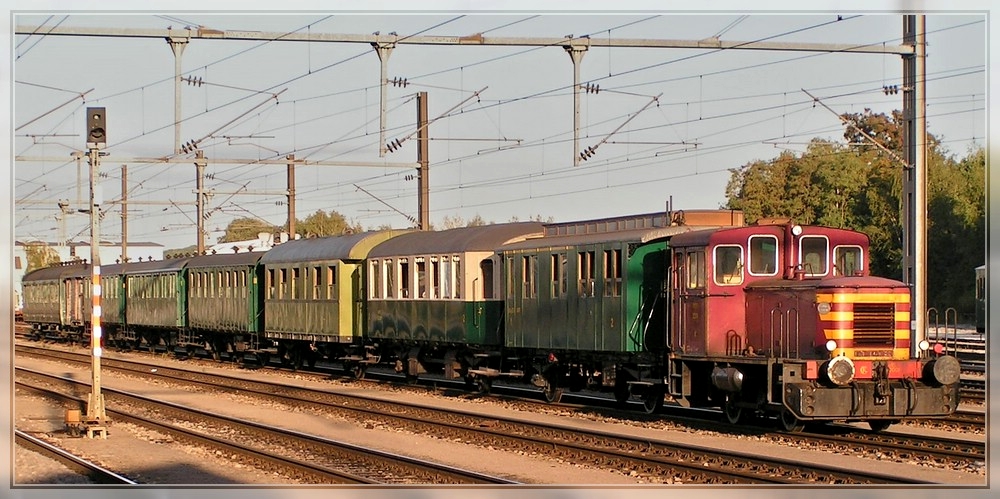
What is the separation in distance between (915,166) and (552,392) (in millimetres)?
8247

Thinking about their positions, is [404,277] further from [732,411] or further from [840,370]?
[840,370]

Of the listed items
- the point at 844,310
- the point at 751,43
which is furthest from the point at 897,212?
the point at 844,310

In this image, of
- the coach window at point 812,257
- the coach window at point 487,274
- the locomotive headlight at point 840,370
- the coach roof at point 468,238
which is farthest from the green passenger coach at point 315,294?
the locomotive headlight at point 840,370

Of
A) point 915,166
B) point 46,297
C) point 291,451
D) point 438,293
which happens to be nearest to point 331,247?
point 438,293

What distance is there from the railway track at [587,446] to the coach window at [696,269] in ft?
9.22

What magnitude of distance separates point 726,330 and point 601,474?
404cm

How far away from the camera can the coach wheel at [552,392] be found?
25.8m

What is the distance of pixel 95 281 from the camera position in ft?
68.6

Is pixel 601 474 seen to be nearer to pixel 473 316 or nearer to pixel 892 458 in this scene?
pixel 892 458

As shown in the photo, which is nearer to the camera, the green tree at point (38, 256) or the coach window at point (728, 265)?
the coach window at point (728, 265)

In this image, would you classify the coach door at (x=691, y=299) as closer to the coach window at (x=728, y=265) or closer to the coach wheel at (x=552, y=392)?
the coach window at (x=728, y=265)

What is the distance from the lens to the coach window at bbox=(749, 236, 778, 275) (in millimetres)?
19672

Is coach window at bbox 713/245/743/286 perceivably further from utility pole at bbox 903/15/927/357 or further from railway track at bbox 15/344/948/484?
utility pole at bbox 903/15/927/357

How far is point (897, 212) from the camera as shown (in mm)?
49312
